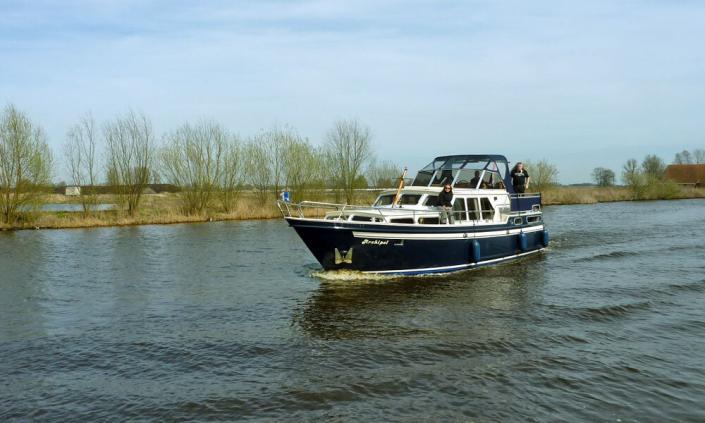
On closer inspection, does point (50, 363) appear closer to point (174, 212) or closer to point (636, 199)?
point (174, 212)

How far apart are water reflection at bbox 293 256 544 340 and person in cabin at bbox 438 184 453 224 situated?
1951mm

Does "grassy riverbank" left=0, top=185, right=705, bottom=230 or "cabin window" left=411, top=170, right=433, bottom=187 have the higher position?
"cabin window" left=411, top=170, right=433, bottom=187

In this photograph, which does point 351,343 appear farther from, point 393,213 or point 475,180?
point 475,180

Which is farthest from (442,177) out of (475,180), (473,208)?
(473,208)

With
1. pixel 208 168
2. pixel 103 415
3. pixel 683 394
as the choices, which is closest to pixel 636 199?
pixel 208 168

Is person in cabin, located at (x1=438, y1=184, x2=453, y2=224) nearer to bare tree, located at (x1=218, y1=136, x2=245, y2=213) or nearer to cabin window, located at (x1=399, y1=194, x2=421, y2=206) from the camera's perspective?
cabin window, located at (x1=399, y1=194, x2=421, y2=206)

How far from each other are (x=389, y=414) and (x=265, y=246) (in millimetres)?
21388

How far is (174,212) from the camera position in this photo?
157 feet

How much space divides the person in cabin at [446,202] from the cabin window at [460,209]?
0.63 m

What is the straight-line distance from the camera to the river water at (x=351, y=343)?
862cm

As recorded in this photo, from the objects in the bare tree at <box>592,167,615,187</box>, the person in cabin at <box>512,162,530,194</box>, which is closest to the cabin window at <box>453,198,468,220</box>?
the person in cabin at <box>512,162,530,194</box>

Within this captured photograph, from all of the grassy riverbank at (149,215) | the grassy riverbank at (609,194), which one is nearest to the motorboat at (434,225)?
the grassy riverbank at (149,215)

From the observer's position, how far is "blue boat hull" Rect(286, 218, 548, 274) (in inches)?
678

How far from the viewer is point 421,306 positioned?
14.9 m
